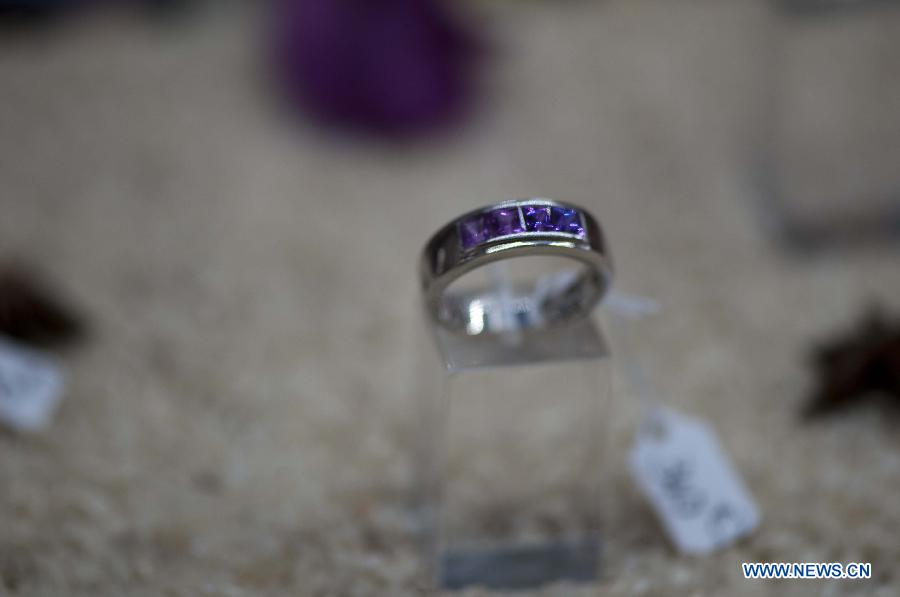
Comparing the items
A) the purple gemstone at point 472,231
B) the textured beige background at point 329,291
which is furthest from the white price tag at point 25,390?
the purple gemstone at point 472,231

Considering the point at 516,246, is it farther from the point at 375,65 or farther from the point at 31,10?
the point at 31,10

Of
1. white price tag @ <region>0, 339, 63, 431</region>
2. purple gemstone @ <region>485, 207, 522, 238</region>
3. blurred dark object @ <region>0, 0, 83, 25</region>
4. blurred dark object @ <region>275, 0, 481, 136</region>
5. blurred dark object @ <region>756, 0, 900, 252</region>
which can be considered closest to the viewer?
purple gemstone @ <region>485, 207, 522, 238</region>

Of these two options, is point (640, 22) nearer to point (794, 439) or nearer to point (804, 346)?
point (804, 346)

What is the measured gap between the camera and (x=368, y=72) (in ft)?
3.74

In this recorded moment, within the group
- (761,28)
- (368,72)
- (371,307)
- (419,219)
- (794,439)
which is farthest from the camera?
(761,28)

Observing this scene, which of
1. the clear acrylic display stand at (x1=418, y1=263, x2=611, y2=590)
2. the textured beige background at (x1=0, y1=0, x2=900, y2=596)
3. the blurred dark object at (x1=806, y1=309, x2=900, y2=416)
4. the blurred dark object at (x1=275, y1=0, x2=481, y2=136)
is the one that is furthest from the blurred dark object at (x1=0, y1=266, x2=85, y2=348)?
the blurred dark object at (x1=806, y1=309, x2=900, y2=416)

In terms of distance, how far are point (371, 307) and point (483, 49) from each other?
468 mm

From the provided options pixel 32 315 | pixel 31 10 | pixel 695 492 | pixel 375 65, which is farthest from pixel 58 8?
pixel 695 492

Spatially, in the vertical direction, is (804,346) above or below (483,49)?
below

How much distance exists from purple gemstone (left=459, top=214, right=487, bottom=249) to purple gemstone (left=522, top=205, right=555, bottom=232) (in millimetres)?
23

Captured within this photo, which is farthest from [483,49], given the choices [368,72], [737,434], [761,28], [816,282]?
[737,434]

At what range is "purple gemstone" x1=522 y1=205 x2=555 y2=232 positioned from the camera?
1.66ft

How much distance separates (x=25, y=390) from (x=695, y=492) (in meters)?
0.49

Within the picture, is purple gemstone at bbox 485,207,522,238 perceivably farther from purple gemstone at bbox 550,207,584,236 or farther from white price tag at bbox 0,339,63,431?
white price tag at bbox 0,339,63,431
